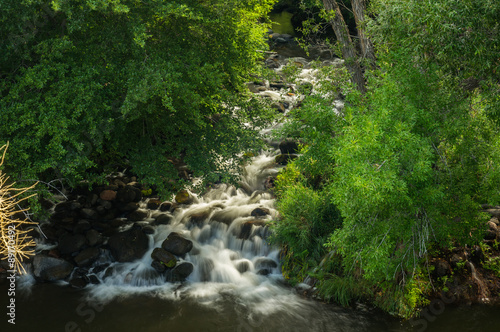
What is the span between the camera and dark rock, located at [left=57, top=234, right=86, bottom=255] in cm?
1196

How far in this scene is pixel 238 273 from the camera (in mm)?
11727

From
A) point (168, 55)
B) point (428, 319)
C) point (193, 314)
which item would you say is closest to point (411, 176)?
point (428, 319)

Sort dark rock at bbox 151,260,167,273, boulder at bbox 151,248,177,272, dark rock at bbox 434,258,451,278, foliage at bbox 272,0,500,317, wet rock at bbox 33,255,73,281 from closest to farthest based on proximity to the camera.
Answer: foliage at bbox 272,0,500,317, dark rock at bbox 434,258,451,278, wet rock at bbox 33,255,73,281, dark rock at bbox 151,260,167,273, boulder at bbox 151,248,177,272

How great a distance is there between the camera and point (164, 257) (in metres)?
11.7

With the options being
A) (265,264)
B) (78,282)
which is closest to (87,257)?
(78,282)

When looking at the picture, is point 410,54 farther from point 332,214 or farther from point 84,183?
point 84,183

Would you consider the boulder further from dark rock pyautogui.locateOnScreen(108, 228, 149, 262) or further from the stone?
the stone

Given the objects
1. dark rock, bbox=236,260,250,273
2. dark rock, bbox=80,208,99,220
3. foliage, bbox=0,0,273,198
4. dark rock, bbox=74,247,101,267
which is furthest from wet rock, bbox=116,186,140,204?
dark rock, bbox=236,260,250,273

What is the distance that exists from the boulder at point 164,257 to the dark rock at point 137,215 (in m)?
2.43

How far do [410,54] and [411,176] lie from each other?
249 centimetres

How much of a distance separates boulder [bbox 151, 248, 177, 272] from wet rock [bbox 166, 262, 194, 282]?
0.22 metres

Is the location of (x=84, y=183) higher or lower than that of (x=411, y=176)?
lower

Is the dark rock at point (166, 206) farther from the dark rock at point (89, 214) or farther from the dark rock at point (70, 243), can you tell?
the dark rock at point (70, 243)

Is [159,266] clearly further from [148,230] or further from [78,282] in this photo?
[78,282]
